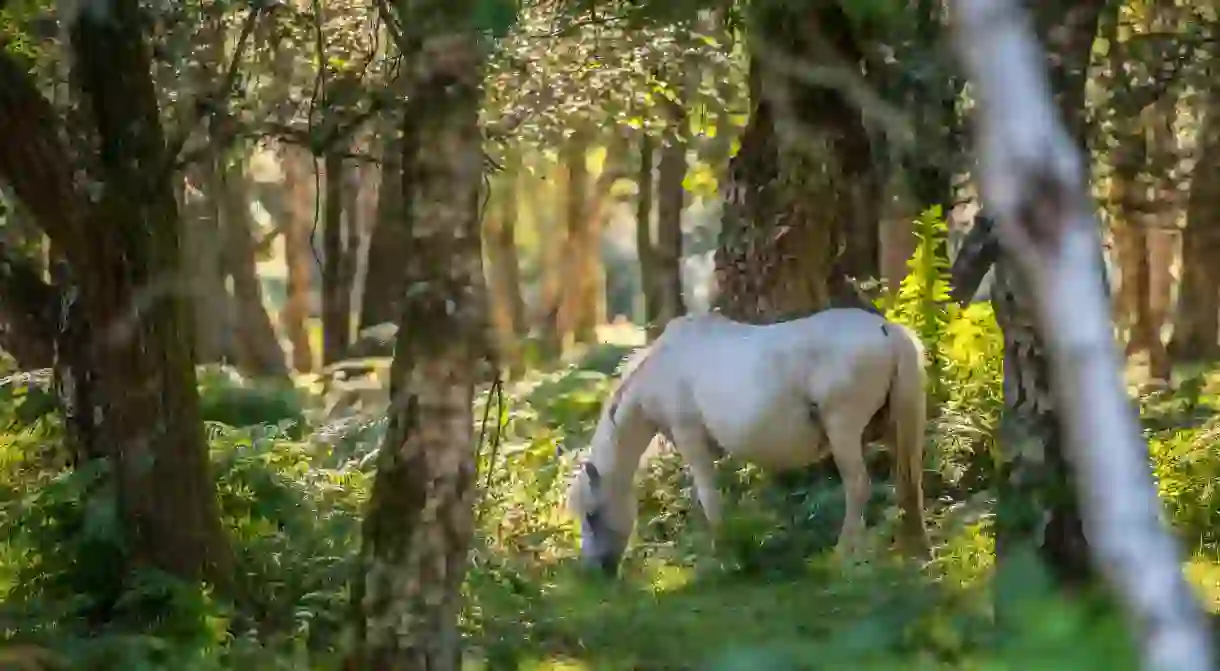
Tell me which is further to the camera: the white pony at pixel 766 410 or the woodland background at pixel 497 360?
the white pony at pixel 766 410

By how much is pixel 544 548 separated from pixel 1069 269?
6825mm

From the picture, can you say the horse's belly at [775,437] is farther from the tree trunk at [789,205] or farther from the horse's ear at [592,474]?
the tree trunk at [789,205]

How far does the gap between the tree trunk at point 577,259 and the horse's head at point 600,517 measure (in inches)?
558

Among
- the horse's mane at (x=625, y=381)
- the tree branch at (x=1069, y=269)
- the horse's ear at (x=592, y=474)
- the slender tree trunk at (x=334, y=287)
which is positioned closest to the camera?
the tree branch at (x=1069, y=269)

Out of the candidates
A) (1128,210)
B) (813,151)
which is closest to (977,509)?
(813,151)

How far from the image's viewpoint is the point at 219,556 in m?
6.11

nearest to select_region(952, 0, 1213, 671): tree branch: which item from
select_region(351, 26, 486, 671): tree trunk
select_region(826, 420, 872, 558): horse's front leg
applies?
select_region(351, 26, 486, 671): tree trunk

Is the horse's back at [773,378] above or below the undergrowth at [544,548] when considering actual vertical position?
above

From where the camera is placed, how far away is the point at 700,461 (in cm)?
852

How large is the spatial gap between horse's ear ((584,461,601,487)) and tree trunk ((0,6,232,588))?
8.28ft

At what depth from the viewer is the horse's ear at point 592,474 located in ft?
27.1

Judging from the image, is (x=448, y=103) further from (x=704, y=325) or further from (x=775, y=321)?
(x=775, y=321)

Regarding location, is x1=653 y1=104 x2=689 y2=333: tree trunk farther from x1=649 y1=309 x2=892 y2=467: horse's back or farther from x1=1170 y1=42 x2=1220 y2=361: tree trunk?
x1=649 y1=309 x2=892 y2=467: horse's back

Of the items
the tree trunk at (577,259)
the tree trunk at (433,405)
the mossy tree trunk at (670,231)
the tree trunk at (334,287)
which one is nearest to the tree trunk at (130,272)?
the tree trunk at (433,405)
